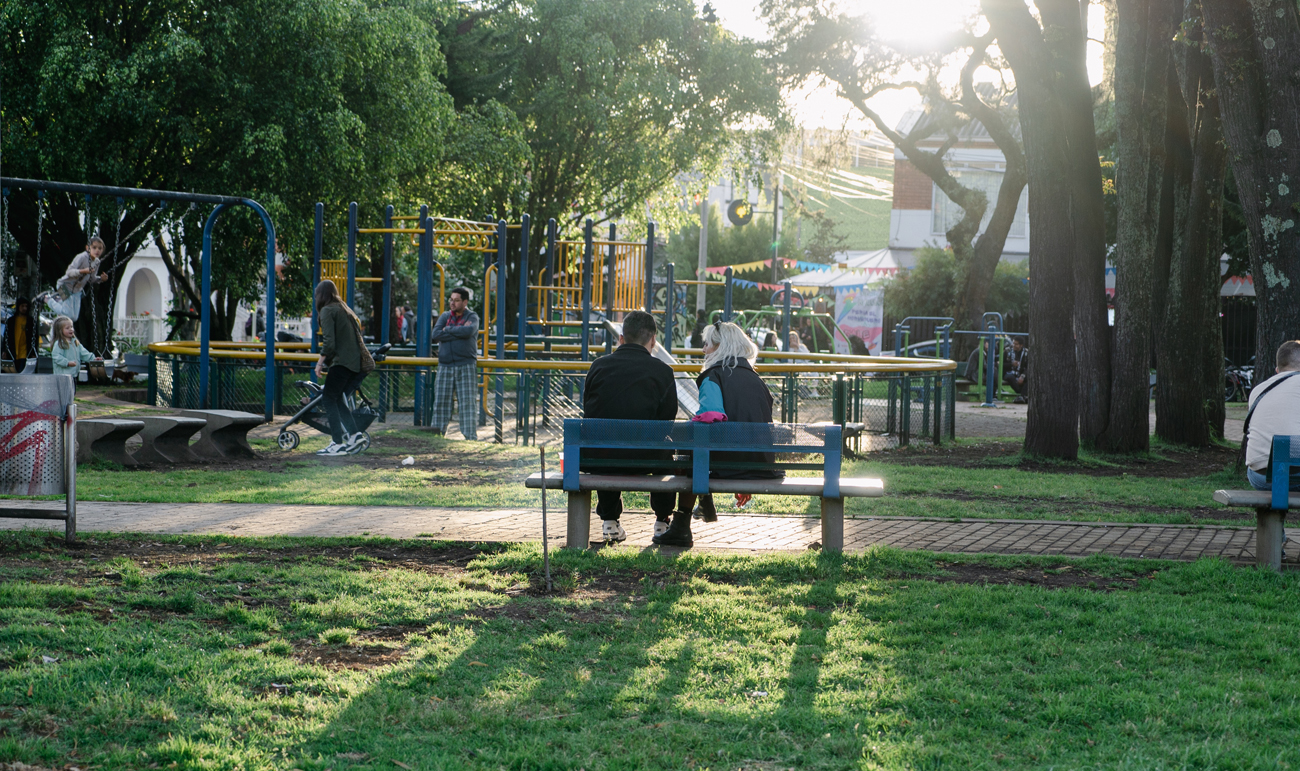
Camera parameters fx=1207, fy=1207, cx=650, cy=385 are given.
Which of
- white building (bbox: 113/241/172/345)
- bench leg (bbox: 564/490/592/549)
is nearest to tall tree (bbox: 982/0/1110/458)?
bench leg (bbox: 564/490/592/549)

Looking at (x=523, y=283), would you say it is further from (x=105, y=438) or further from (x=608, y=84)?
(x=608, y=84)

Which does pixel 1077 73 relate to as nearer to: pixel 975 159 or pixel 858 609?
pixel 858 609

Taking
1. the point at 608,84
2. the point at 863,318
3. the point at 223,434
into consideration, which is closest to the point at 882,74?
the point at 608,84

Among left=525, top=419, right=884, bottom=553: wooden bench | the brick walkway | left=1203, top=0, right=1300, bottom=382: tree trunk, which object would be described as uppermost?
left=1203, top=0, right=1300, bottom=382: tree trunk

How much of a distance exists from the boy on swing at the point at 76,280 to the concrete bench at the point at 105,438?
5.96 ft

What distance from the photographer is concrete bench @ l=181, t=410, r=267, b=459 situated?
12.4 metres

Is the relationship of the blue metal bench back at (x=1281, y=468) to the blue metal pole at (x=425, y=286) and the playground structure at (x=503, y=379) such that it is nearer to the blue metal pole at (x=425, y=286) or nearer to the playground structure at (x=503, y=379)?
the playground structure at (x=503, y=379)

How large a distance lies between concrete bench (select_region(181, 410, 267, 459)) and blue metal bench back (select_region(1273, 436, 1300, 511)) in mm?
9325

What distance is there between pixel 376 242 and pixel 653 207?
10.4 m

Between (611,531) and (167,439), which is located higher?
(167,439)

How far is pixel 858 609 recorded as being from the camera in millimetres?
5965

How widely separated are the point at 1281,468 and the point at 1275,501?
19cm

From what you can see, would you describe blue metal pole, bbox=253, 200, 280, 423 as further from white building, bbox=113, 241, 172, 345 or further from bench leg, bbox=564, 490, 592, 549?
white building, bbox=113, 241, 172, 345

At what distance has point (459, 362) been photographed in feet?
49.1
